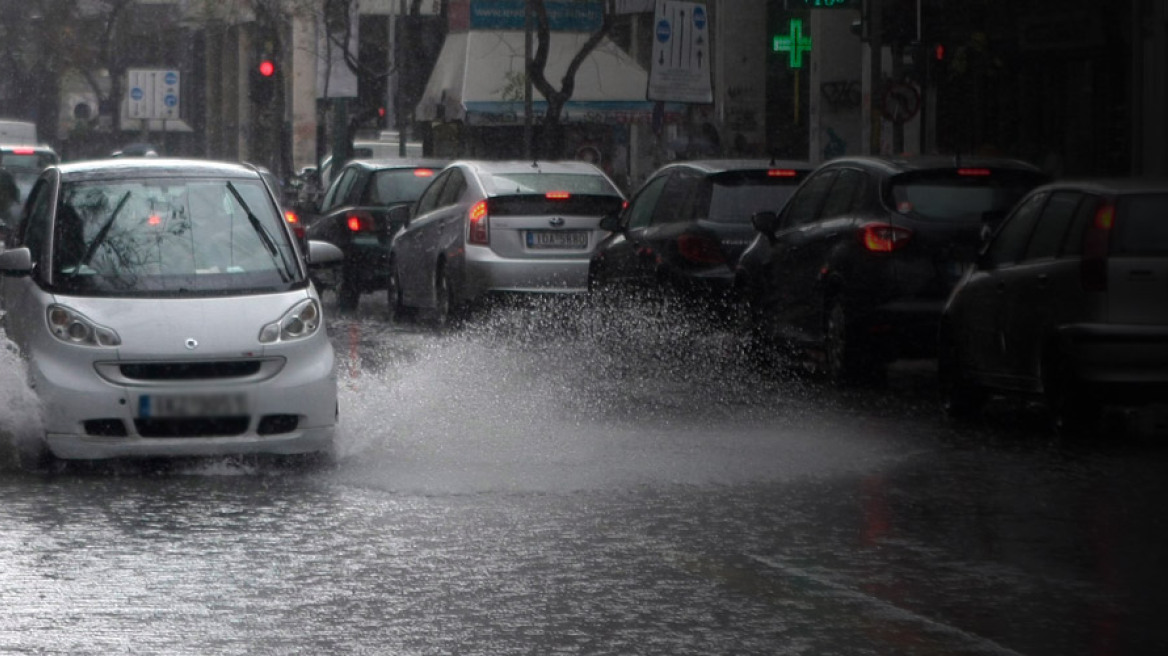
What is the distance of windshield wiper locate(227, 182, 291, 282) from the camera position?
1135 centimetres

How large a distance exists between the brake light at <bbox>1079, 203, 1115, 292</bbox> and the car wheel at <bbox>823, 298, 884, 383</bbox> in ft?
10.2

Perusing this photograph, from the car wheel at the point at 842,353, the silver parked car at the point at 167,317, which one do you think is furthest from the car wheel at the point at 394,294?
the silver parked car at the point at 167,317

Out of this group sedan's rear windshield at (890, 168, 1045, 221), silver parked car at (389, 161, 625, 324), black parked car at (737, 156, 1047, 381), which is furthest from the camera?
silver parked car at (389, 161, 625, 324)

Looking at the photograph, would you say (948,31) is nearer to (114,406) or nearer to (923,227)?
(923,227)

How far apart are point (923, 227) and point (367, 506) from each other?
600cm

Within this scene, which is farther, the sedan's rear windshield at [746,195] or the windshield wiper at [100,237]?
the sedan's rear windshield at [746,195]

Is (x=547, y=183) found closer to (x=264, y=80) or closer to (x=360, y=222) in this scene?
(x=360, y=222)

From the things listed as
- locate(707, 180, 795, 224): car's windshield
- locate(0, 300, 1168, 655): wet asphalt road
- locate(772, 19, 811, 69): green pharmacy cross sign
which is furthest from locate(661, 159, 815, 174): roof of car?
locate(772, 19, 811, 69): green pharmacy cross sign

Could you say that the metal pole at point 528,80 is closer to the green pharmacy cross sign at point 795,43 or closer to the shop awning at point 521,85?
the green pharmacy cross sign at point 795,43

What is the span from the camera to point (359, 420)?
1235 centimetres

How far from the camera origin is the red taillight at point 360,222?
2384 cm

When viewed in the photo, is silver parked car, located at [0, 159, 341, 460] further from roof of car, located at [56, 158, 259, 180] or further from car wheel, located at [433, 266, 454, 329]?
car wheel, located at [433, 266, 454, 329]

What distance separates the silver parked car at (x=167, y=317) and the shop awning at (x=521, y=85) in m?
32.1

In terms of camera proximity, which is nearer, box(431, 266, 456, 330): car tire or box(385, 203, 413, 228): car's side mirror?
box(431, 266, 456, 330): car tire
